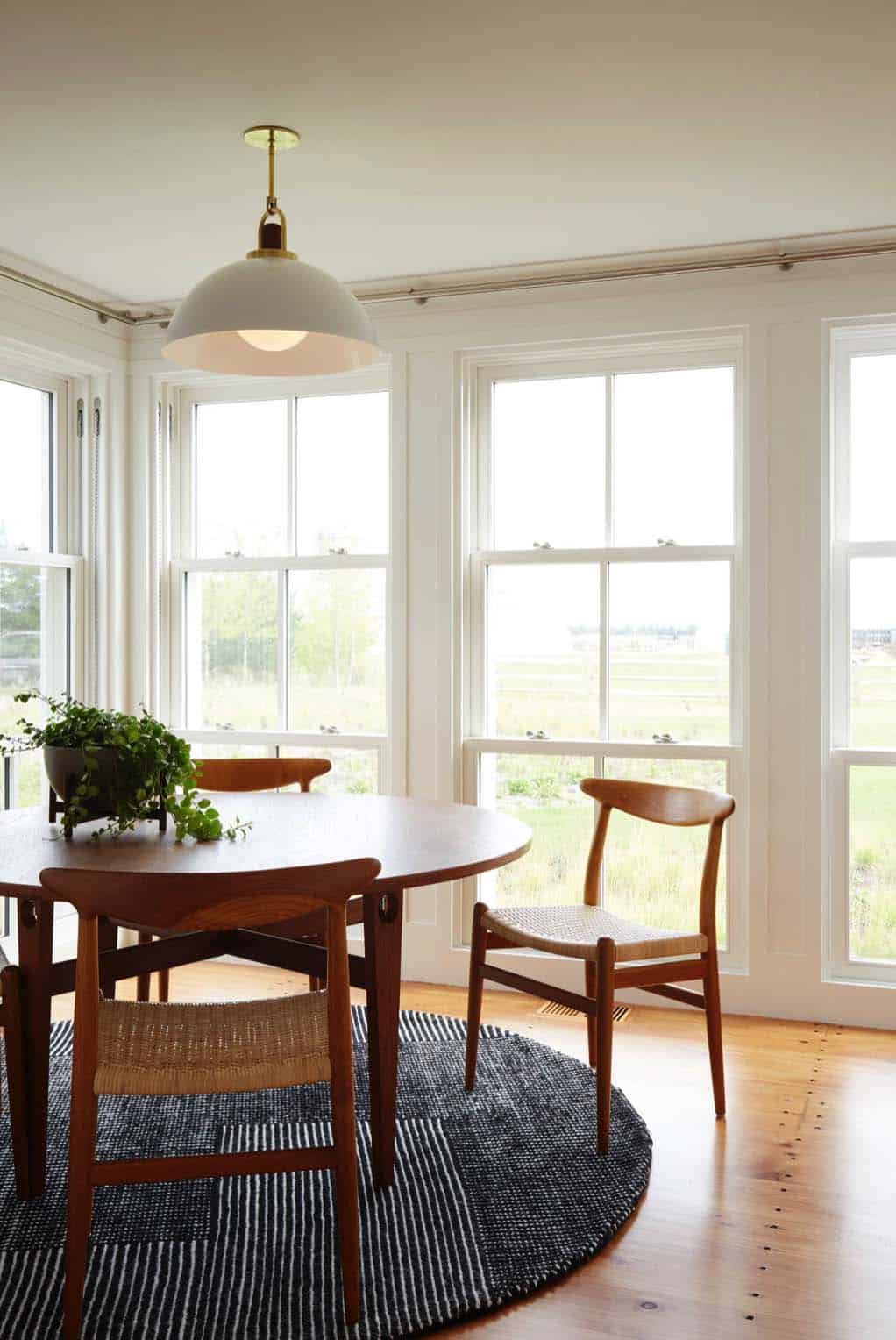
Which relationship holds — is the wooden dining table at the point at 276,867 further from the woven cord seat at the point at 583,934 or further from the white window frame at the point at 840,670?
the white window frame at the point at 840,670

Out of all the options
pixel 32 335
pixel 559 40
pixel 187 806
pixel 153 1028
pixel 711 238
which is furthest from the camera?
pixel 32 335

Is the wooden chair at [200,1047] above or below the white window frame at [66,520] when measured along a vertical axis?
below

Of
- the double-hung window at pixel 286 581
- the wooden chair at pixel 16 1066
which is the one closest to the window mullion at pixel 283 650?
the double-hung window at pixel 286 581

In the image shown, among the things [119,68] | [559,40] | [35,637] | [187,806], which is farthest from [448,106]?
[35,637]

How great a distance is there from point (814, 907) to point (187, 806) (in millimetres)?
2247

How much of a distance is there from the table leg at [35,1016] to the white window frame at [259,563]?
193cm

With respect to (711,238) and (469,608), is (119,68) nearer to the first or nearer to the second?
(711,238)

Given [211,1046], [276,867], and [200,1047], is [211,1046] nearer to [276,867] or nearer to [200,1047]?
[200,1047]

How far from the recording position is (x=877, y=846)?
3955mm

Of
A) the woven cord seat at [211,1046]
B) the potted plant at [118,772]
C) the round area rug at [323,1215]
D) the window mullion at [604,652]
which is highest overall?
the window mullion at [604,652]

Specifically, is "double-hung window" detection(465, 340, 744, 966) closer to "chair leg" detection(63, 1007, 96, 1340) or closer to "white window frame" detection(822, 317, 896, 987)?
"white window frame" detection(822, 317, 896, 987)

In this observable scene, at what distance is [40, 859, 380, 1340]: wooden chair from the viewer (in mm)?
2004

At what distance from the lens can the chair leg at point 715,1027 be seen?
10.1ft

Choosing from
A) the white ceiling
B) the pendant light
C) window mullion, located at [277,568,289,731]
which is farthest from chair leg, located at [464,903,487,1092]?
the white ceiling
